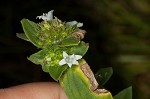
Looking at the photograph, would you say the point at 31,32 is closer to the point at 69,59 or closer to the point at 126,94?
the point at 69,59

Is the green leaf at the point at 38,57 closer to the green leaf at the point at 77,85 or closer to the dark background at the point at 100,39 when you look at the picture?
the green leaf at the point at 77,85

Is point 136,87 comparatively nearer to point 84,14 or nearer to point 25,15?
point 84,14

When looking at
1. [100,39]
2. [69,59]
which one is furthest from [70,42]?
[100,39]

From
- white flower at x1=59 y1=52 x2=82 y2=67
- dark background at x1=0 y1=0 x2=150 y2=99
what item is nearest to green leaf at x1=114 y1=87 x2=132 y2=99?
white flower at x1=59 y1=52 x2=82 y2=67

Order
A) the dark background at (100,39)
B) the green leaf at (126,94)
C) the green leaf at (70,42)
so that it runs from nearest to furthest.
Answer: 1. the green leaf at (70,42)
2. the green leaf at (126,94)
3. the dark background at (100,39)

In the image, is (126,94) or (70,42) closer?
(70,42)

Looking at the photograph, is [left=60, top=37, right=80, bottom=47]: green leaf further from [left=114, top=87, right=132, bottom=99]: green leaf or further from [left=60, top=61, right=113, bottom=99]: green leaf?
[left=114, top=87, right=132, bottom=99]: green leaf

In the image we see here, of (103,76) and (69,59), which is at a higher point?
(69,59)

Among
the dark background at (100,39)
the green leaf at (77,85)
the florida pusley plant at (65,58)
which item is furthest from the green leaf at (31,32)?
the dark background at (100,39)

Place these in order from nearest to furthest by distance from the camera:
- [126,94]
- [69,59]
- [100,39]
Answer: [69,59]
[126,94]
[100,39]
